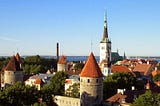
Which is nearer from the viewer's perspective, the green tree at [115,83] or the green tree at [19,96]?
the green tree at [19,96]

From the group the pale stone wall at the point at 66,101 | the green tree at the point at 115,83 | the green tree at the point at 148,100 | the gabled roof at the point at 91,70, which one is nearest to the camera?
the green tree at the point at 148,100

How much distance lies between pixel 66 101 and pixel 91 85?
5914 millimetres

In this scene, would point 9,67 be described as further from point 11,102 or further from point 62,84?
point 11,102

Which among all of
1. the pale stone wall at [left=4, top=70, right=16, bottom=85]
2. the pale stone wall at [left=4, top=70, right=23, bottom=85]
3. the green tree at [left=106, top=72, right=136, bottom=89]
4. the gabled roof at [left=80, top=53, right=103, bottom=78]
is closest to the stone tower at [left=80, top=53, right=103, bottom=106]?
the gabled roof at [left=80, top=53, right=103, bottom=78]

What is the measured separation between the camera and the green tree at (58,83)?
5817cm

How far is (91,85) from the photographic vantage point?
1821 inches

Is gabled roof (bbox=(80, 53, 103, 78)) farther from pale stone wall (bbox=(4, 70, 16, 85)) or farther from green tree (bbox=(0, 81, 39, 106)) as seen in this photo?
pale stone wall (bbox=(4, 70, 16, 85))

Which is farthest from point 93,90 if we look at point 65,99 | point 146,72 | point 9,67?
point 146,72

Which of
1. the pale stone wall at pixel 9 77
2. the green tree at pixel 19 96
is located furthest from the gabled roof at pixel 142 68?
the green tree at pixel 19 96

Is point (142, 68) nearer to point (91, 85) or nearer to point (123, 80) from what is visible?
point (123, 80)

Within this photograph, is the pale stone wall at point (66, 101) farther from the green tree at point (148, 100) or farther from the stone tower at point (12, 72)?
the stone tower at point (12, 72)

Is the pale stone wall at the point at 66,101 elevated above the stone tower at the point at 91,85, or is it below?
below

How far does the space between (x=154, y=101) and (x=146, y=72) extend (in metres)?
60.6

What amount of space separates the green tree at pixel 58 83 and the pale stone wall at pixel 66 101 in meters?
4.39
